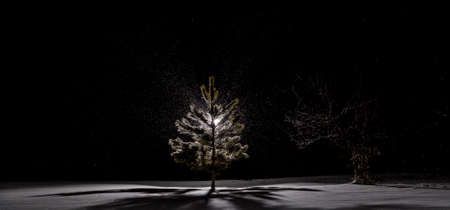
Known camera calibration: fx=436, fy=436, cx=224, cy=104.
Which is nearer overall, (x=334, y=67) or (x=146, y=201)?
(x=146, y=201)

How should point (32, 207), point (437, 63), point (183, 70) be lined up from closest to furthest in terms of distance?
point (32, 207) < point (437, 63) < point (183, 70)

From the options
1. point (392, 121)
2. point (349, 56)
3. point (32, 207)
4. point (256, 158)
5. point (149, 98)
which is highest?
point (349, 56)

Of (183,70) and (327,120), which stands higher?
(183,70)

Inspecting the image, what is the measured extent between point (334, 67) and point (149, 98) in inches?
385

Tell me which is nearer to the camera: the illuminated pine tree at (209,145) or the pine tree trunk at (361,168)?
the illuminated pine tree at (209,145)

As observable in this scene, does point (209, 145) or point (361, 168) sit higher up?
point (209, 145)

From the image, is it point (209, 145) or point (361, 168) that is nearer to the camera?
point (209, 145)

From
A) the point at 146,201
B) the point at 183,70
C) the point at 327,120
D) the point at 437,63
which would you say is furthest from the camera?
the point at 183,70

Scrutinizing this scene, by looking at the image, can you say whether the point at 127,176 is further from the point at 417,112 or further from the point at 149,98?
the point at 417,112

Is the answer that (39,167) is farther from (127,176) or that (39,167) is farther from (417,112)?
(417,112)

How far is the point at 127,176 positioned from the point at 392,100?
14.3 meters

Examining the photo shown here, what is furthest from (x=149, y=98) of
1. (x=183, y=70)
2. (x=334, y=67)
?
(x=334, y=67)

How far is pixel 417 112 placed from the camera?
21.1 m

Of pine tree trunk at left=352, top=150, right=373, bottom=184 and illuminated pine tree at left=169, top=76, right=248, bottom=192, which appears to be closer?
illuminated pine tree at left=169, top=76, right=248, bottom=192
